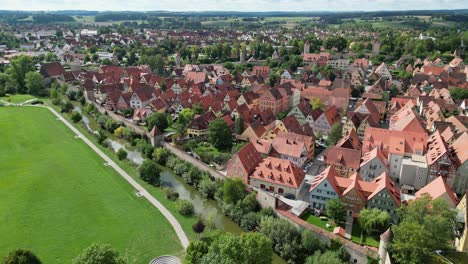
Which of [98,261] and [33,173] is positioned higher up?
[98,261]

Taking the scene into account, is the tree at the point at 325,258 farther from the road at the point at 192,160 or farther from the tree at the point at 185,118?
the tree at the point at 185,118

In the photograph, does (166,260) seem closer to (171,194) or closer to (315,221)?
Result: (171,194)

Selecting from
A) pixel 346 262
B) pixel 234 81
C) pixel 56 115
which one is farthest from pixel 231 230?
pixel 234 81

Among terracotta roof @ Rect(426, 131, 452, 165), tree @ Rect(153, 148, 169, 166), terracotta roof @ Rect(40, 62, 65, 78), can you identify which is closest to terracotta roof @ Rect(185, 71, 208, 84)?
terracotta roof @ Rect(40, 62, 65, 78)

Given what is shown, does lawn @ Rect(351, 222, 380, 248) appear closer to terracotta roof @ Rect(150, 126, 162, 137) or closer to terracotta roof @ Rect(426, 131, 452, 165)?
terracotta roof @ Rect(426, 131, 452, 165)

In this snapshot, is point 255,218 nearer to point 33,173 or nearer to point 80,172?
point 80,172

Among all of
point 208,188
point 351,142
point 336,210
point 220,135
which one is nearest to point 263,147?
point 220,135
